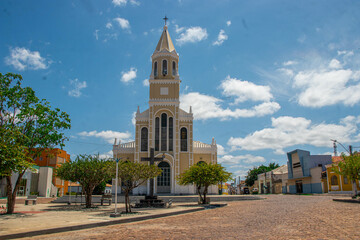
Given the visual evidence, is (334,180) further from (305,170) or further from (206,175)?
(206,175)

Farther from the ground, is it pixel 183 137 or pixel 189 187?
pixel 183 137

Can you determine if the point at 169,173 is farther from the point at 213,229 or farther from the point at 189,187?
the point at 213,229

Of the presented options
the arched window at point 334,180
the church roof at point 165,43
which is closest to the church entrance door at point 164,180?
the church roof at point 165,43

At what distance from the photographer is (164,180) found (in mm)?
38375

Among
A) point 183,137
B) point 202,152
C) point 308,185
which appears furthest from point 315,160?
point 183,137

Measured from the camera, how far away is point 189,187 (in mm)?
37781

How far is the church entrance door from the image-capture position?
38.2 metres

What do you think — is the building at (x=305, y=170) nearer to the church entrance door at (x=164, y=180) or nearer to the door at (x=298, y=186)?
the door at (x=298, y=186)

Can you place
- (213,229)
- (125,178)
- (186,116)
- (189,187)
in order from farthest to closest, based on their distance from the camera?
1. (186,116)
2. (189,187)
3. (125,178)
4. (213,229)

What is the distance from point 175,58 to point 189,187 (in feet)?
58.0

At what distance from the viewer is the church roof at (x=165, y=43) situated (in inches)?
1694

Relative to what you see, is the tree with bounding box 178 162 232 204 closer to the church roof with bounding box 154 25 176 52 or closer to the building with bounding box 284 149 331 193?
the church roof with bounding box 154 25 176 52

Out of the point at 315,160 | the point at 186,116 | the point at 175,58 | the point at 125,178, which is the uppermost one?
the point at 175,58

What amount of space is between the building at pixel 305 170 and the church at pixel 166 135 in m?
18.6
